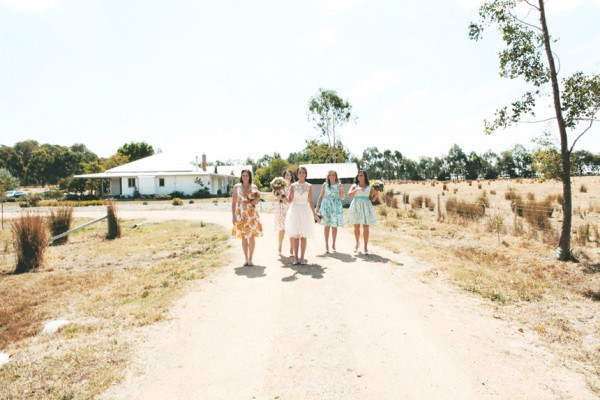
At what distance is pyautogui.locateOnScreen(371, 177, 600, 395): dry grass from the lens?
4625 millimetres

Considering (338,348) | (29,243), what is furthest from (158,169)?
(338,348)

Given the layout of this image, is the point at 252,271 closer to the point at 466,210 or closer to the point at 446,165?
the point at 466,210

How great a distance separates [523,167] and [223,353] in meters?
96.6

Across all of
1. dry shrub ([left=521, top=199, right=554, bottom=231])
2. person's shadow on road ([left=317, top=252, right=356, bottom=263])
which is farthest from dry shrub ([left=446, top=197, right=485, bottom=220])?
person's shadow on road ([left=317, top=252, right=356, bottom=263])

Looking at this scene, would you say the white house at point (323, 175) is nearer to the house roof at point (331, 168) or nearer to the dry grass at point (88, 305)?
the house roof at point (331, 168)

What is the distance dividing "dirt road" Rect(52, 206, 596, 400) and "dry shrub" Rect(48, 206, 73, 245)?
9.86m

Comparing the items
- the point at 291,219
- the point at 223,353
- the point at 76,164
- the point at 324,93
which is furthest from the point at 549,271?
the point at 76,164

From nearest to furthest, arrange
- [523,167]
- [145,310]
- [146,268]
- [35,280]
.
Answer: [145,310] → [35,280] → [146,268] → [523,167]

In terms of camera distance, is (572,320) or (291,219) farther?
(291,219)

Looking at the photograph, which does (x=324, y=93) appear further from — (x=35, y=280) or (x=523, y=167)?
(x=523, y=167)

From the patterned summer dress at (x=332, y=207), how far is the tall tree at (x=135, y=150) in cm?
6422

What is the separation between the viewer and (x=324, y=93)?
43.4 meters

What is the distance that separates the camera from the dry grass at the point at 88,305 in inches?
138

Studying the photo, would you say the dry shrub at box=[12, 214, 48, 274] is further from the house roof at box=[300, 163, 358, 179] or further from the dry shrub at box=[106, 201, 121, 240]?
the house roof at box=[300, 163, 358, 179]
